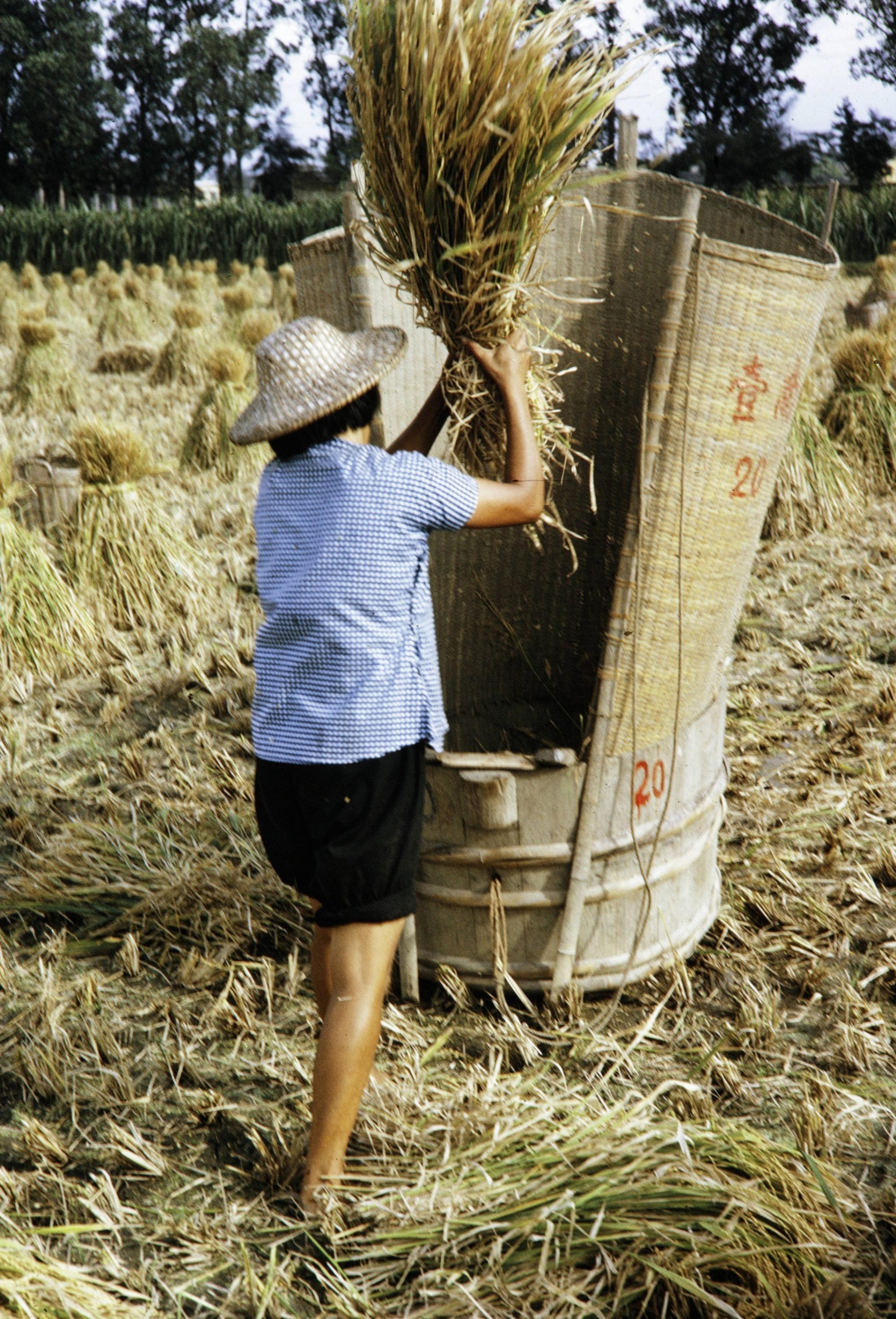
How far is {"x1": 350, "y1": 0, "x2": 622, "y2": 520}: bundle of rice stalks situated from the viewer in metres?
1.89

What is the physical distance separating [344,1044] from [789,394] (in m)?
1.48

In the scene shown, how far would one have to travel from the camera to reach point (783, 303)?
213cm

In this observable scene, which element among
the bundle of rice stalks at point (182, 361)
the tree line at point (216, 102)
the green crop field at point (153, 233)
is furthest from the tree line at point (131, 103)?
the bundle of rice stalks at point (182, 361)

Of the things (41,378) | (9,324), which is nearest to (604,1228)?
(41,378)

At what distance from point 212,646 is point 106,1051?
2208 mm

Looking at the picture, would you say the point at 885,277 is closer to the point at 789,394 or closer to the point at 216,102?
the point at 789,394

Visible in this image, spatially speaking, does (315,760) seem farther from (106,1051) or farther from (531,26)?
(531,26)

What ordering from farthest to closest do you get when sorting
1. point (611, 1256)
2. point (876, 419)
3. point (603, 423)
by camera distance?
1. point (876, 419)
2. point (603, 423)
3. point (611, 1256)

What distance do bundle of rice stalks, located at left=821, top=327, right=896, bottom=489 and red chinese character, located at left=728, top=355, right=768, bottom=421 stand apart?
4133 mm

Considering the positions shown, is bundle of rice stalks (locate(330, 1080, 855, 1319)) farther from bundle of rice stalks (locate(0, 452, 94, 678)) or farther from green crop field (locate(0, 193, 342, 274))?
green crop field (locate(0, 193, 342, 274))

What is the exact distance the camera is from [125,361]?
406 inches

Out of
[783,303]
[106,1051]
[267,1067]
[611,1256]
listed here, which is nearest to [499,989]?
[267,1067]

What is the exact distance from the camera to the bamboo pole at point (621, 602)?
2.05 m

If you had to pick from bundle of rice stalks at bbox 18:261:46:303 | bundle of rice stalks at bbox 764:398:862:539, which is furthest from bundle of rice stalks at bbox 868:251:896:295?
bundle of rice stalks at bbox 18:261:46:303
